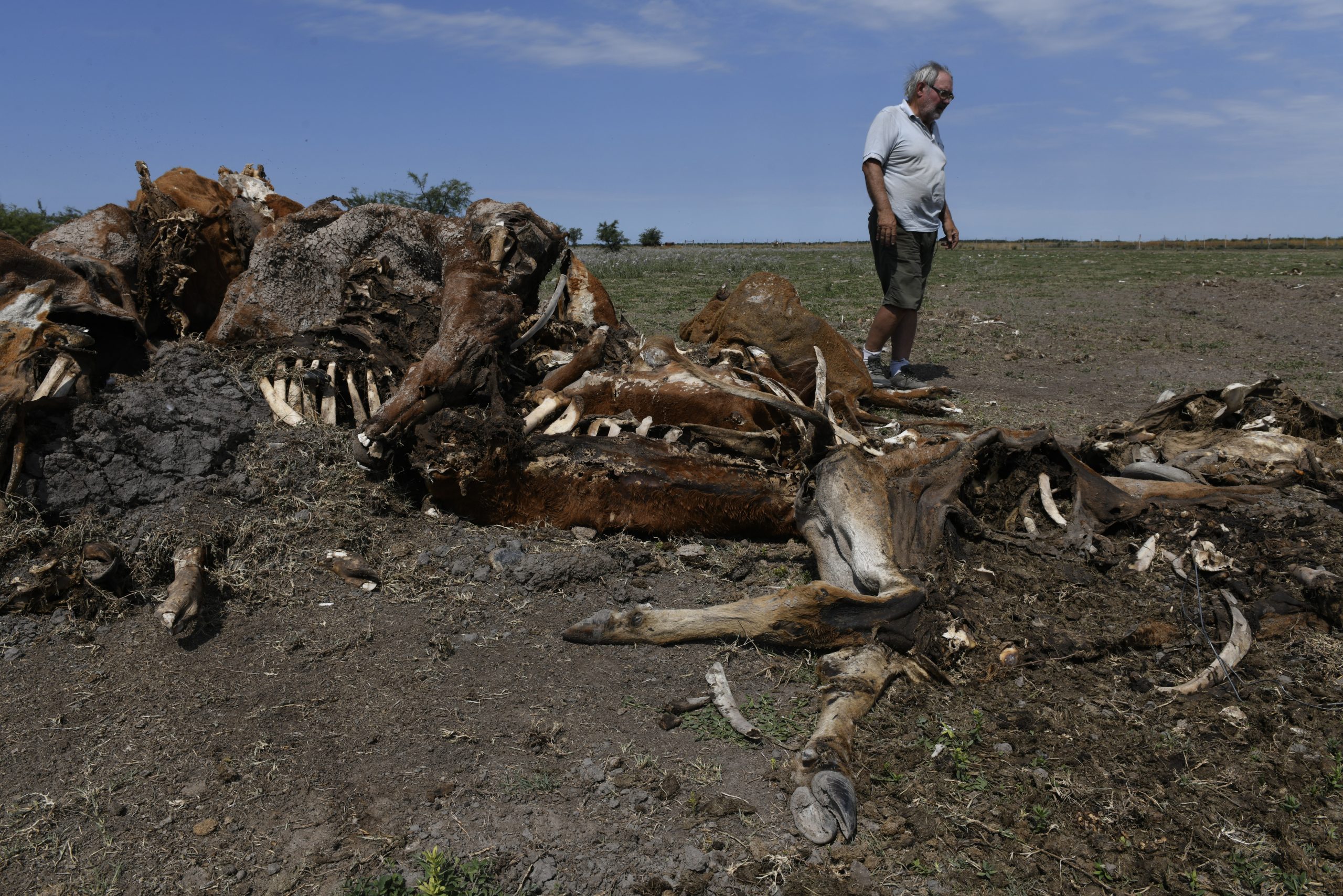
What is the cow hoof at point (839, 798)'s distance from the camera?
251cm

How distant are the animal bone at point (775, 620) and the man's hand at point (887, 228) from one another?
187 inches

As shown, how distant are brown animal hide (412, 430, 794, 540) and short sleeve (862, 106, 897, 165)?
14.1ft

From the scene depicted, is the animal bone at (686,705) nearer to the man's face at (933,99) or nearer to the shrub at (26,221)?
the man's face at (933,99)

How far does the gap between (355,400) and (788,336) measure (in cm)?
316

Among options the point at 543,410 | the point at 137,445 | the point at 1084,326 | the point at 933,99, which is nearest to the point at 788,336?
the point at 543,410

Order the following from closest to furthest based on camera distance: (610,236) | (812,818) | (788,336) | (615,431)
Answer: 1. (812,818)
2. (615,431)
3. (788,336)
4. (610,236)

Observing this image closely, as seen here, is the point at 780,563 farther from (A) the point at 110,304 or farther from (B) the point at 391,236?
(A) the point at 110,304

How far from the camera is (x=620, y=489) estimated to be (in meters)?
4.29

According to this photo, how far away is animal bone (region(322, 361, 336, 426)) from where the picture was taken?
15.3ft

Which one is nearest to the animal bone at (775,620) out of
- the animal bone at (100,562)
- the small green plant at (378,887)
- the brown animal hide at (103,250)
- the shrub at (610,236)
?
the small green plant at (378,887)

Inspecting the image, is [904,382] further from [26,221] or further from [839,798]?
[26,221]

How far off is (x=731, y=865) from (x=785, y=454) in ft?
8.71

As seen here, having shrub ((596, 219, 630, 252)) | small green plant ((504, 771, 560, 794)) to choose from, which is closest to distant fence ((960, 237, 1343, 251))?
shrub ((596, 219, 630, 252))

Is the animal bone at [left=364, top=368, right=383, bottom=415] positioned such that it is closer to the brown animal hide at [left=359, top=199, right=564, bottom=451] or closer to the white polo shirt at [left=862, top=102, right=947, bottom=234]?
the brown animal hide at [left=359, top=199, right=564, bottom=451]
